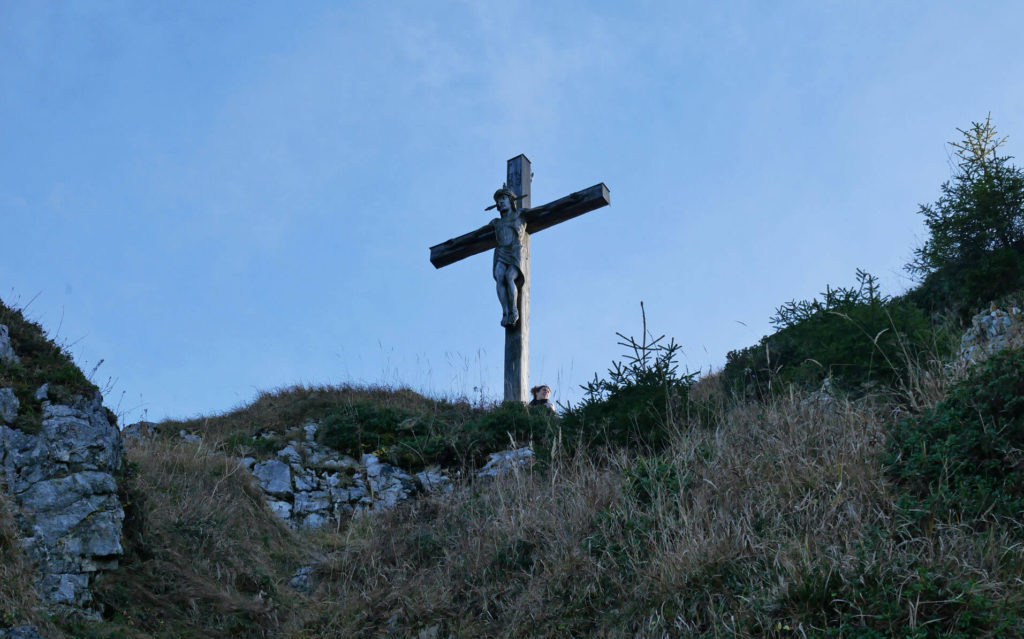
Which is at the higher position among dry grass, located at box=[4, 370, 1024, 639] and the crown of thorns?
the crown of thorns

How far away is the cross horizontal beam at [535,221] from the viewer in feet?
37.2

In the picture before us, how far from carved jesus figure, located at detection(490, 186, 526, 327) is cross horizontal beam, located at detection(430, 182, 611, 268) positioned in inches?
7.8

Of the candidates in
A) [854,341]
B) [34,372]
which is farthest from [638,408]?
[34,372]

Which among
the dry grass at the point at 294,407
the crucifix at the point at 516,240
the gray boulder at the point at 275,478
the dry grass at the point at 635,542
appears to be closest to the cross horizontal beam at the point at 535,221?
the crucifix at the point at 516,240

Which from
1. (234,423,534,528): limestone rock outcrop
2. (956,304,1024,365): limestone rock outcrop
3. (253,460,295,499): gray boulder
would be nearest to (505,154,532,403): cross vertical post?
(234,423,534,528): limestone rock outcrop

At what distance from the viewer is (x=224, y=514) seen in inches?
251

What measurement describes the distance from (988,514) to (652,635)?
1.85m

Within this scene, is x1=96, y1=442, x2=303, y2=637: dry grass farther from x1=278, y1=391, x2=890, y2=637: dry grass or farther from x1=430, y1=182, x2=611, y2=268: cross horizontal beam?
x1=430, y1=182, x2=611, y2=268: cross horizontal beam

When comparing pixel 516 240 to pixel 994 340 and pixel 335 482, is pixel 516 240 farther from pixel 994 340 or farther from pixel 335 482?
pixel 994 340

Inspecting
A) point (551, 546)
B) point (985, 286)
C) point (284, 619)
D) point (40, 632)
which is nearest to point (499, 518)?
point (551, 546)

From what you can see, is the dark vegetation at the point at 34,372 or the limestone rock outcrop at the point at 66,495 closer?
the limestone rock outcrop at the point at 66,495

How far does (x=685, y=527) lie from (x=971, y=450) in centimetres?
164

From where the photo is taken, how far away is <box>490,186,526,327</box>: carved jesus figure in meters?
11.4

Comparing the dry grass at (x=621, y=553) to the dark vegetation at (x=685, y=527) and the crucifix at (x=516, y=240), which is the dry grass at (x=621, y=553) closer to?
the dark vegetation at (x=685, y=527)
